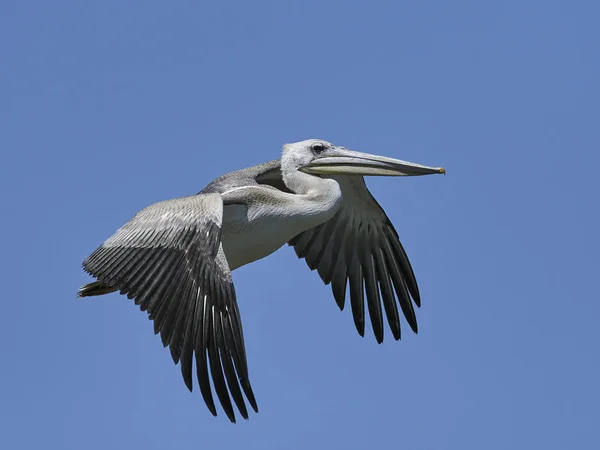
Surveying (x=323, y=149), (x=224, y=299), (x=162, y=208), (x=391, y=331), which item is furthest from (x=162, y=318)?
(x=391, y=331)

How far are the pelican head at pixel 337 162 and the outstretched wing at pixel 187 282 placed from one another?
1.92m

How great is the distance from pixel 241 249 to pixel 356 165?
191 cm

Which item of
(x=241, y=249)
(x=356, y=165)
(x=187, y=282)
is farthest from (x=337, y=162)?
(x=187, y=282)

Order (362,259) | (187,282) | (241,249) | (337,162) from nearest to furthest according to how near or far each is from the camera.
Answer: (187,282), (241,249), (337,162), (362,259)

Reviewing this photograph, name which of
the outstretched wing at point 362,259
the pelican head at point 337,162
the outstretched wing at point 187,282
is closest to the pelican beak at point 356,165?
the pelican head at point 337,162

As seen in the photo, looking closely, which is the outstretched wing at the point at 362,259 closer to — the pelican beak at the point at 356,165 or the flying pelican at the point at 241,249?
the flying pelican at the point at 241,249

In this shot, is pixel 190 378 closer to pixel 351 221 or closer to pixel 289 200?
pixel 289 200

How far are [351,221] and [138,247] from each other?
4109 millimetres

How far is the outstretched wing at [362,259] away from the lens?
54.5ft

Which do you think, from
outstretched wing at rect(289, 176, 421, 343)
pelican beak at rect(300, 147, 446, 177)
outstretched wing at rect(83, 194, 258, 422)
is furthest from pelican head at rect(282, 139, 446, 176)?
outstretched wing at rect(83, 194, 258, 422)

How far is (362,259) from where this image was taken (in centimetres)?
1686

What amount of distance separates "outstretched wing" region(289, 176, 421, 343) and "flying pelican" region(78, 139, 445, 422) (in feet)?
0.04

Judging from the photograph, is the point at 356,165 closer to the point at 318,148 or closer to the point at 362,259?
the point at 318,148

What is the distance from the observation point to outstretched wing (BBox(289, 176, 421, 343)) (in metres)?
16.6
